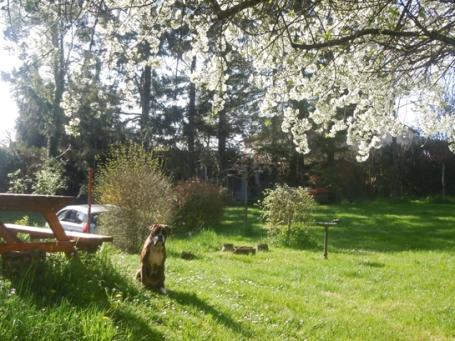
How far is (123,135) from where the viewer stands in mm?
29406

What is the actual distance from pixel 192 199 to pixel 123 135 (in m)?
11.3

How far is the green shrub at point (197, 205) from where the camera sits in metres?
19.1

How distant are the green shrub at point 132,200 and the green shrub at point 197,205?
197 inches

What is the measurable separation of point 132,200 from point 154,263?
6.89 meters

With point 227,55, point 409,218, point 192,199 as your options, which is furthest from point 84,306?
point 409,218

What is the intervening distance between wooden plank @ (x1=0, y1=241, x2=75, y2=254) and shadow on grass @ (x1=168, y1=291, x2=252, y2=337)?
4.53 ft

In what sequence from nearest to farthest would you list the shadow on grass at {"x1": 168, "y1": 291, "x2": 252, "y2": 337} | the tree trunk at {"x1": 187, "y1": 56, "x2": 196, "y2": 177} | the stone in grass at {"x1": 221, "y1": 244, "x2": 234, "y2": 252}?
the shadow on grass at {"x1": 168, "y1": 291, "x2": 252, "y2": 337}, the stone in grass at {"x1": 221, "y1": 244, "x2": 234, "y2": 252}, the tree trunk at {"x1": 187, "y1": 56, "x2": 196, "y2": 177}

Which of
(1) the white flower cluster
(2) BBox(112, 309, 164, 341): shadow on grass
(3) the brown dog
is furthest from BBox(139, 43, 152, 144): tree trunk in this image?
(2) BBox(112, 309, 164, 341): shadow on grass

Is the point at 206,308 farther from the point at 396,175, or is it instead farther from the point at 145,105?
the point at 396,175

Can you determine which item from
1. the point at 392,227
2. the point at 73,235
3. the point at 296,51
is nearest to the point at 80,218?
the point at 73,235

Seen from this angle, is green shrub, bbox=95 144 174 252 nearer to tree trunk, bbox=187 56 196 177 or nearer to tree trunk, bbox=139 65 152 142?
tree trunk, bbox=139 65 152 142

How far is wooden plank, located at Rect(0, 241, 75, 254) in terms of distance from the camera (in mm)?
5443

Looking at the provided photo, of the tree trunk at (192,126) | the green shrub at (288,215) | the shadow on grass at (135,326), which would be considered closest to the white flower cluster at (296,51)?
the shadow on grass at (135,326)

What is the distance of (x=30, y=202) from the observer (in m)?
5.90
